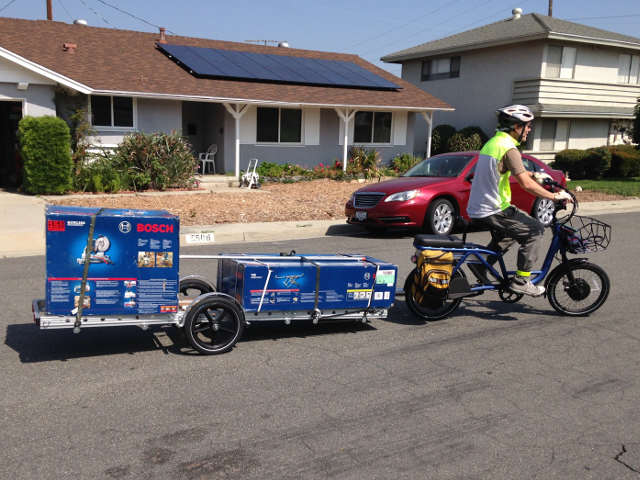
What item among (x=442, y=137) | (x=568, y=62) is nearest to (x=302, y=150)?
(x=442, y=137)

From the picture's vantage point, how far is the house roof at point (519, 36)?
26.6m

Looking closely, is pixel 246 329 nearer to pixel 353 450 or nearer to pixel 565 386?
pixel 353 450

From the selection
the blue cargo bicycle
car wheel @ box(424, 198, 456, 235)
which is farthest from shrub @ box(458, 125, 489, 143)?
the blue cargo bicycle

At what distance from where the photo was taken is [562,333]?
611cm

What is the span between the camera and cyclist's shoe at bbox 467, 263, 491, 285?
257 inches

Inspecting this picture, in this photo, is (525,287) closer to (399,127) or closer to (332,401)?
(332,401)

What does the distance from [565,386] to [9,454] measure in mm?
3895

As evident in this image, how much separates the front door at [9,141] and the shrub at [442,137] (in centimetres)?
1834

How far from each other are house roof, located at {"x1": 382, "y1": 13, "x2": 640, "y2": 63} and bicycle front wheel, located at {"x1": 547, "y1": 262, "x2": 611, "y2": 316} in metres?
22.2

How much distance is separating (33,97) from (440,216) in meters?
12.0

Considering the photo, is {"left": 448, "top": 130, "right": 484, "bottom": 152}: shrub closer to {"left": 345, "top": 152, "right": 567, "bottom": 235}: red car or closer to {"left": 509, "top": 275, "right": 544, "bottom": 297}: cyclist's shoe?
{"left": 345, "top": 152, "right": 567, "bottom": 235}: red car

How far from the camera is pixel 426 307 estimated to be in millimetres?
6465

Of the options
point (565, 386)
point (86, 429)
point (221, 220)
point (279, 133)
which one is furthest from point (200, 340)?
point (279, 133)

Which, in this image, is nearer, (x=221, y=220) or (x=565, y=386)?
(x=565, y=386)
